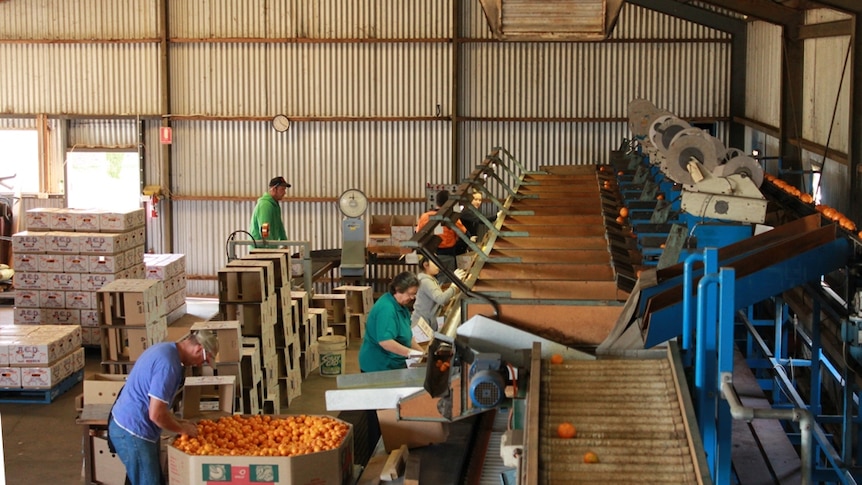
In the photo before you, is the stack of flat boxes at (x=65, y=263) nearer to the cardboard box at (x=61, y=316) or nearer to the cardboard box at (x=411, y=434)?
the cardboard box at (x=61, y=316)

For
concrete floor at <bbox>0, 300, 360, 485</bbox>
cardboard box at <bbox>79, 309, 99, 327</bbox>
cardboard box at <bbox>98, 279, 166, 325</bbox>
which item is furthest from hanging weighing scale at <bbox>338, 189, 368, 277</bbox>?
cardboard box at <bbox>98, 279, 166, 325</bbox>

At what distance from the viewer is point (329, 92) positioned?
17891 millimetres

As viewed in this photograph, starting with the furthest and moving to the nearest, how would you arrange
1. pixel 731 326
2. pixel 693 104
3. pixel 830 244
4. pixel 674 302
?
pixel 693 104, pixel 830 244, pixel 674 302, pixel 731 326

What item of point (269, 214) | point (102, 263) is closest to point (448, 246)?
point (269, 214)

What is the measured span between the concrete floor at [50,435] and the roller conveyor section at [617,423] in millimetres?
4388

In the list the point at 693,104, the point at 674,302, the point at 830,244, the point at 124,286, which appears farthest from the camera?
the point at 693,104

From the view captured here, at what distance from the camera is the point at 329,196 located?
1809 cm

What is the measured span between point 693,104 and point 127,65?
9154 millimetres

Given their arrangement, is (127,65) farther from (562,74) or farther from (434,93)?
(562,74)

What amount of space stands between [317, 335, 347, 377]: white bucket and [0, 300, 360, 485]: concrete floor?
12 cm

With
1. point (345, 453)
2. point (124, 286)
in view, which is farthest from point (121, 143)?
point (345, 453)

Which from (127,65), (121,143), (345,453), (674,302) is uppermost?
(127,65)

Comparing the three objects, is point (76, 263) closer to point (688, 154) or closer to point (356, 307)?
point (356, 307)

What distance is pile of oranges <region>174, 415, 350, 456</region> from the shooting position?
22.8 ft
